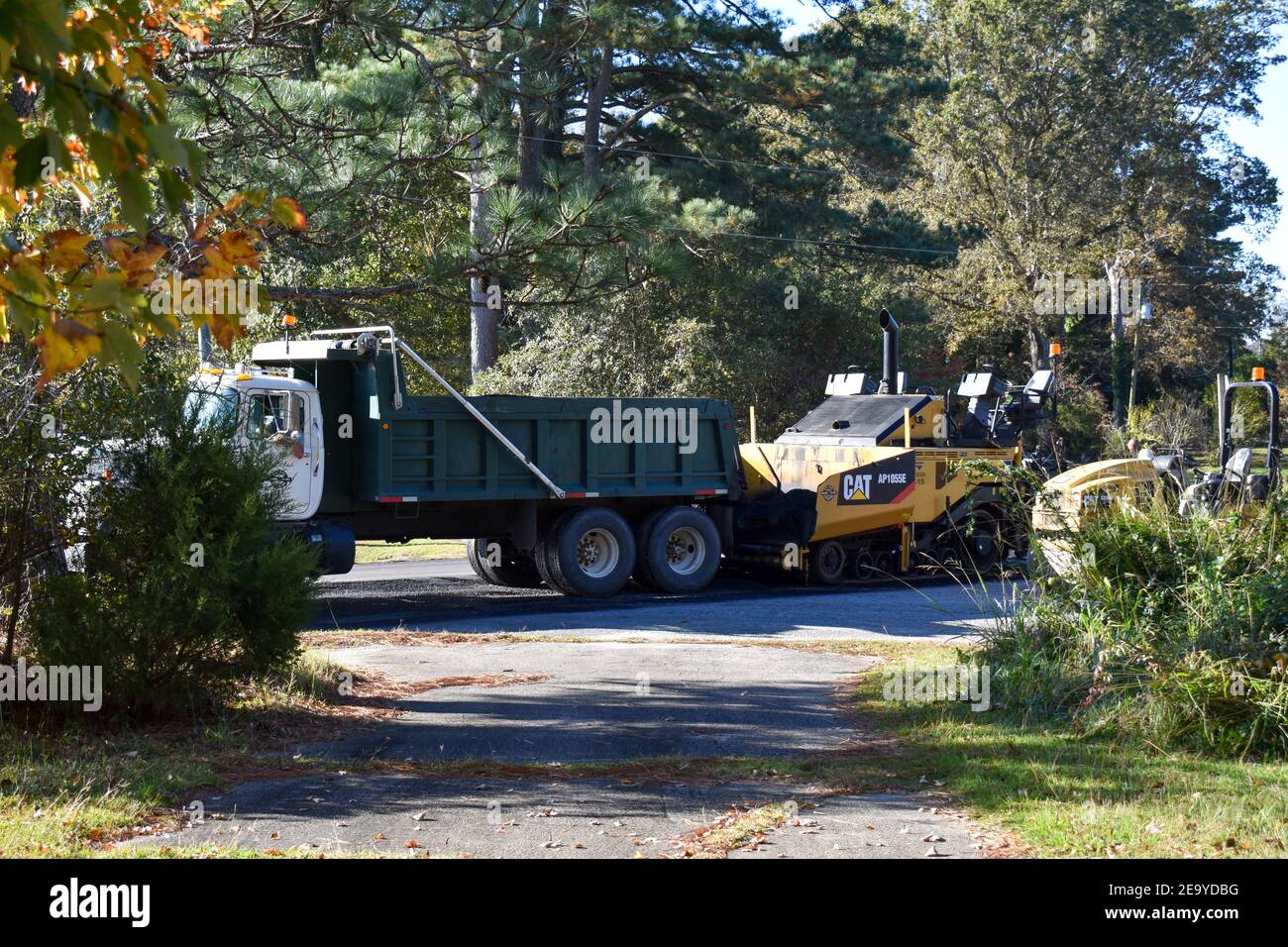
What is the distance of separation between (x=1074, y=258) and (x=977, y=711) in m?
39.3

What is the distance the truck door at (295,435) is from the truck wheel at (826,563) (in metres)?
6.73

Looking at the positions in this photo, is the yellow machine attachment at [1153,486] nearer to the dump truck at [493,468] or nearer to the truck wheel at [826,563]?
the truck wheel at [826,563]

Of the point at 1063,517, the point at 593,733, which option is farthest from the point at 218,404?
the point at 1063,517

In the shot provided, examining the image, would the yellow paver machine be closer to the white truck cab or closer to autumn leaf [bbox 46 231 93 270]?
the white truck cab

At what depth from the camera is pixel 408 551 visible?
2489 centimetres

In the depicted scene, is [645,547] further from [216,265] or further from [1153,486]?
[216,265]

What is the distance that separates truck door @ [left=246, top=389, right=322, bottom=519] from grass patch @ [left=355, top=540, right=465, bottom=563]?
7.45m

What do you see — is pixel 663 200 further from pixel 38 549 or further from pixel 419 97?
pixel 38 549

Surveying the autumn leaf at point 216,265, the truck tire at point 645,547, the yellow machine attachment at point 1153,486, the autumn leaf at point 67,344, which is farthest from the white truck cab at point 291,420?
the autumn leaf at point 67,344

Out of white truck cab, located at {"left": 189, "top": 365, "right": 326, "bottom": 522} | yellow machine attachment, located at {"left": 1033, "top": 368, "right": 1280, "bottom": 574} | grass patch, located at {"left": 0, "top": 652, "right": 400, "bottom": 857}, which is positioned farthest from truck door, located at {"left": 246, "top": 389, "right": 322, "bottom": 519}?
yellow machine attachment, located at {"left": 1033, "top": 368, "right": 1280, "bottom": 574}

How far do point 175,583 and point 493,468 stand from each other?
806 centimetres

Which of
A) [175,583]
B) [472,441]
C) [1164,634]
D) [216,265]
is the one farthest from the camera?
[472,441]

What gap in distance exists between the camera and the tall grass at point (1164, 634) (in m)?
7.94

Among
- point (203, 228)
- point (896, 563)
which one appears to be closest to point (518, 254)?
point (203, 228)
